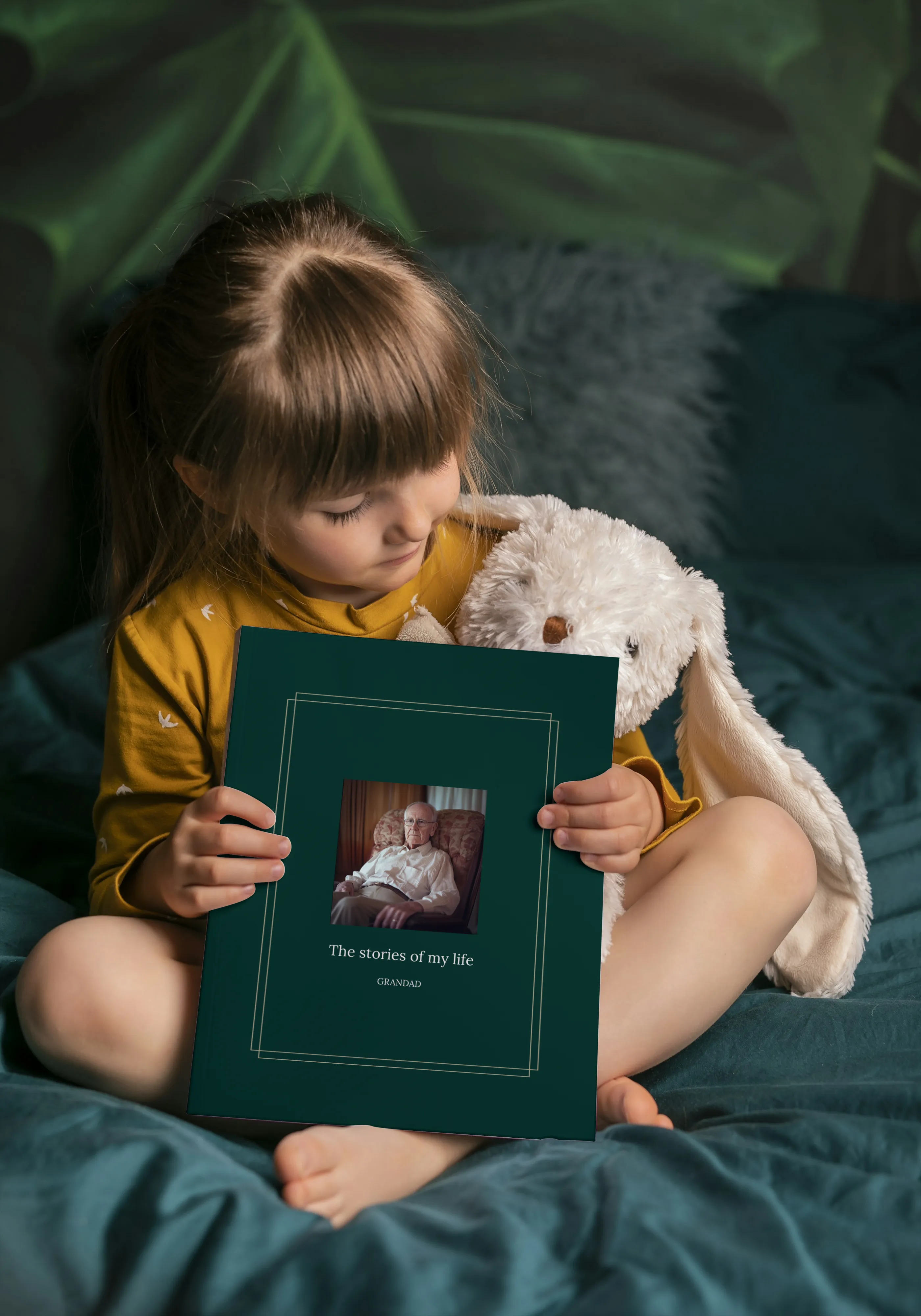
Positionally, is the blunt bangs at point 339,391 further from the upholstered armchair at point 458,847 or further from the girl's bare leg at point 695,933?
the girl's bare leg at point 695,933

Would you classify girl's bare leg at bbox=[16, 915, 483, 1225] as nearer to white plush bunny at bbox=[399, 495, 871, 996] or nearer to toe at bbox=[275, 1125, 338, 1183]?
toe at bbox=[275, 1125, 338, 1183]

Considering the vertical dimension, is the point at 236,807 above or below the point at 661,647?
below

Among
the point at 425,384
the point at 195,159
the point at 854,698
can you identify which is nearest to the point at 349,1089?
the point at 425,384

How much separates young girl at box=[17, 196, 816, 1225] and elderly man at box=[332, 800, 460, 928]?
0.17 feet

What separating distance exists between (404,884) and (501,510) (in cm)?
36

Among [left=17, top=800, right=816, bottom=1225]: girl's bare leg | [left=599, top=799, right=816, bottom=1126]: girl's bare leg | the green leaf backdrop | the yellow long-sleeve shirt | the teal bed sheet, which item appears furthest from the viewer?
A: the green leaf backdrop

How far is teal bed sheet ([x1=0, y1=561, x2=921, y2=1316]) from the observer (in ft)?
1.63

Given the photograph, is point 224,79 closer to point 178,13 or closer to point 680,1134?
point 178,13

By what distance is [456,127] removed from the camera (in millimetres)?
1977

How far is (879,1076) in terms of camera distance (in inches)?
27.7

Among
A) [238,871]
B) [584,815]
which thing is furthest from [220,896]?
[584,815]

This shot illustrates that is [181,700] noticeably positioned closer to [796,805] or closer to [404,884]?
[404,884]

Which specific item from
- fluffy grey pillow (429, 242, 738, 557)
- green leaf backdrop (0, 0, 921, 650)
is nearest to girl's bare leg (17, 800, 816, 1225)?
fluffy grey pillow (429, 242, 738, 557)

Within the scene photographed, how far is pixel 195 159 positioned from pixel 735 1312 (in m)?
1.95
